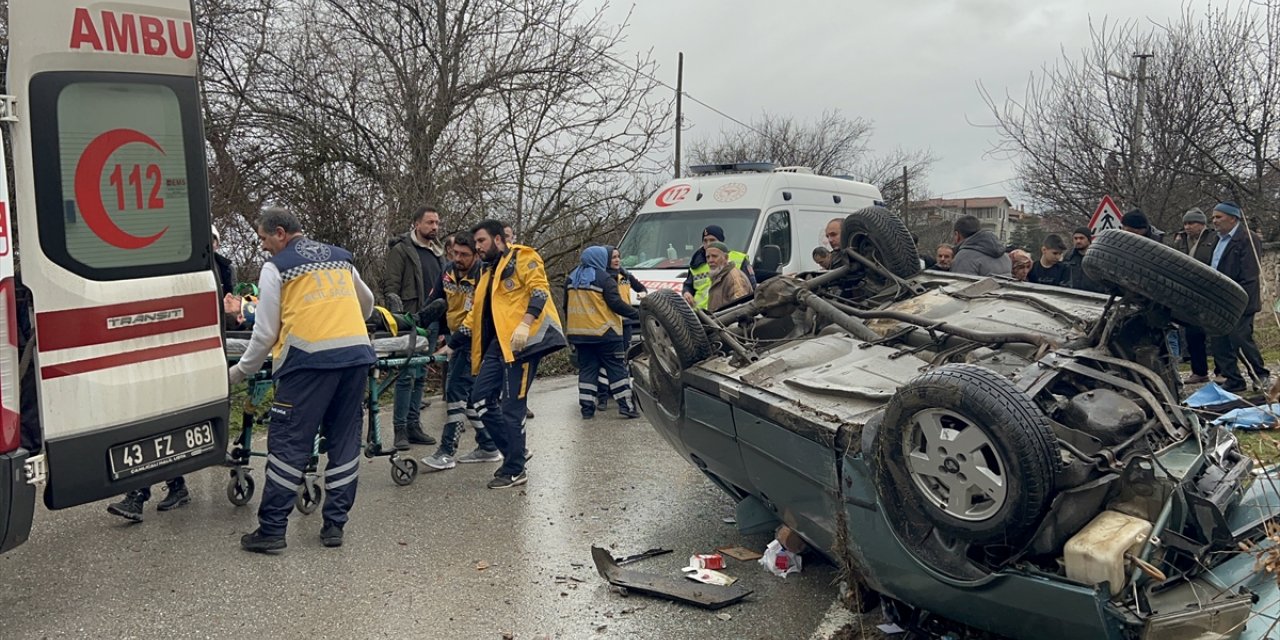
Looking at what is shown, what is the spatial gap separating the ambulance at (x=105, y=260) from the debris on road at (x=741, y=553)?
244 cm

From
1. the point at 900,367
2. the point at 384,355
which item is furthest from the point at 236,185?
the point at 900,367

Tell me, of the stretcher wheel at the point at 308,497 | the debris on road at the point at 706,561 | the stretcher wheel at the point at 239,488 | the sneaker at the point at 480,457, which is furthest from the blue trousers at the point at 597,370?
the debris on road at the point at 706,561

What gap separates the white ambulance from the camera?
9.98 m

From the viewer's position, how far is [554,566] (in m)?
4.53

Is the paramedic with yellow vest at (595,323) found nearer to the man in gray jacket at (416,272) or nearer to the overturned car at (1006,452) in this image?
the man in gray jacket at (416,272)

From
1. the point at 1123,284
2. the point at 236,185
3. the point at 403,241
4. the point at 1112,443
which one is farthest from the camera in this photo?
the point at 236,185

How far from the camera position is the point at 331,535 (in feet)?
15.6

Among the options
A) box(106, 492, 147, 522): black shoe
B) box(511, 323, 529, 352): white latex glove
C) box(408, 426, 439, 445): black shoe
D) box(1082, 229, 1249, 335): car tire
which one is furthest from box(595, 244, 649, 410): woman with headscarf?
box(1082, 229, 1249, 335): car tire

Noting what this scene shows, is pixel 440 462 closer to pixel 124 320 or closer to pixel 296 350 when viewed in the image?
pixel 296 350

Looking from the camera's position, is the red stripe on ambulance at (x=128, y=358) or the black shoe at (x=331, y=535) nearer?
the red stripe on ambulance at (x=128, y=358)

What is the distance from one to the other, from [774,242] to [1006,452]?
7536 millimetres

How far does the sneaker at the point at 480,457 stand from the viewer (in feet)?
21.3

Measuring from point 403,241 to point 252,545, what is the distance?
11.4 ft

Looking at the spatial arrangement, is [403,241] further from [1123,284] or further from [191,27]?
[1123,284]
